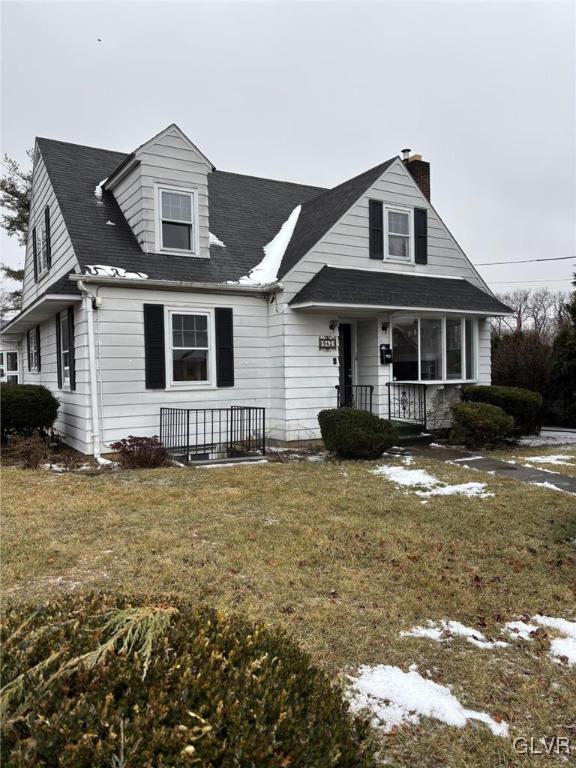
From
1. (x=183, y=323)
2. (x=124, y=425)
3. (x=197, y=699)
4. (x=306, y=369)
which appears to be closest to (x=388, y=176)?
(x=306, y=369)

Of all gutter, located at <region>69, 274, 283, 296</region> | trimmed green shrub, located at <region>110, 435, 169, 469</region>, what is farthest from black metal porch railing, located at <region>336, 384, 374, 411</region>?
trimmed green shrub, located at <region>110, 435, 169, 469</region>

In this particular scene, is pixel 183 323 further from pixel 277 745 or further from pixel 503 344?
pixel 503 344

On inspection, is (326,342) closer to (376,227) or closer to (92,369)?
(376,227)

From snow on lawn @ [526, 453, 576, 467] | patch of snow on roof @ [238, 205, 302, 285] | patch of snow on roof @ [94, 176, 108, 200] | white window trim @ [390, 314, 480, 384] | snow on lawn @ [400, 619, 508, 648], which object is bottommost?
snow on lawn @ [400, 619, 508, 648]

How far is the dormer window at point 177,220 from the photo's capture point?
10.8 meters

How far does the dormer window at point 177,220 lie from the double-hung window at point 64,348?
2.68 meters

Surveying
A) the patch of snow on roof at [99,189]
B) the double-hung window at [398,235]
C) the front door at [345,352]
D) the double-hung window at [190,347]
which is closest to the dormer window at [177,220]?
the double-hung window at [190,347]

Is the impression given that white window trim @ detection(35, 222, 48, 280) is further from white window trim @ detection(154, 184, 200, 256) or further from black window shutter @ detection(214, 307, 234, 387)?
black window shutter @ detection(214, 307, 234, 387)

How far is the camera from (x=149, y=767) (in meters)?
1.22

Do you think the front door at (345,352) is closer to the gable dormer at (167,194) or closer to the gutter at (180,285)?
the gutter at (180,285)

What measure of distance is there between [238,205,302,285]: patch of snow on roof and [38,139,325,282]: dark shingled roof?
0.52 feet

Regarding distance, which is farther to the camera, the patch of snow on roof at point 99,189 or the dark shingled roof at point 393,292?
the patch of snow on roof at point 99,189

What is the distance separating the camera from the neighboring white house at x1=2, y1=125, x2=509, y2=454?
993 centimetres

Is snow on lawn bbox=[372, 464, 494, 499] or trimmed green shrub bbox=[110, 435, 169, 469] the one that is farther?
trimmed green shrub bbox=[110, 435, 169, 469]
